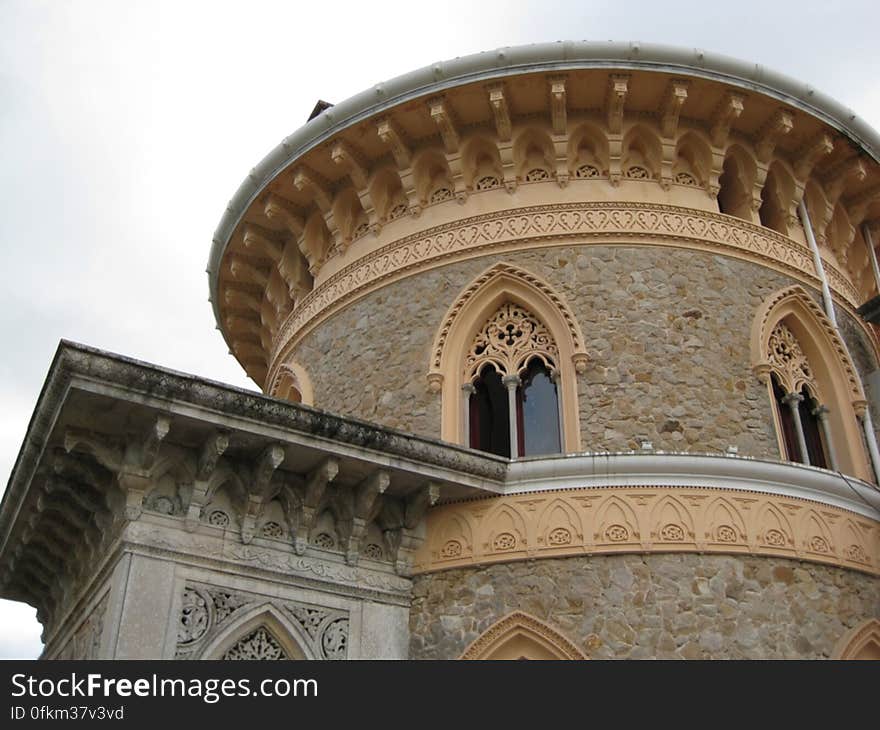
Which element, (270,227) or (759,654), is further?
(270,227)

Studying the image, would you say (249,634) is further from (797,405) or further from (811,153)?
(811,153)

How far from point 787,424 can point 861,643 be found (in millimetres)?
2106

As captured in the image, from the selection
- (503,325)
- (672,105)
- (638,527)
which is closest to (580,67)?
(672,105)

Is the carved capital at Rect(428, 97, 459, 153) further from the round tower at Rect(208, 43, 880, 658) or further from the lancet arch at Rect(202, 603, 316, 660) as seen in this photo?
the lancet arch at Rect(202, 603, 316, 660)

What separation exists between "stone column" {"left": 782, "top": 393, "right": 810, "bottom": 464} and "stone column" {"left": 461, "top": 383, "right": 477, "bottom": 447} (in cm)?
299

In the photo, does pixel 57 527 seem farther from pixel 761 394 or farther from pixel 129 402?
pixel 761 394

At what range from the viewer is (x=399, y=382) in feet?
30.1

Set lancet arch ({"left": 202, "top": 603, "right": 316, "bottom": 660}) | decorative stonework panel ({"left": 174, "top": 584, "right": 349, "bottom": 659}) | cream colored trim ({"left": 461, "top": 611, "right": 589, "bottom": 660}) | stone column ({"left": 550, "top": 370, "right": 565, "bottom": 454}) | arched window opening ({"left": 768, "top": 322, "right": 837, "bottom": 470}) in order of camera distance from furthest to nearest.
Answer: arched window opening ({"left": 768, "top": 322, "right": 837, "bottom": 470}) → stone column ({"left": 550, "top": 370, "right": 565, "bottom": 454}) → cream colored trim ({"left": 461, "top": 611, "right": 589, "bottom": 660}) → lancet arch ({"left": 202, "top": 603, "right": 316, "bottom": 660}) → decorative stonework panel ({"left": 174, "top": 584, "right": 349, "bottom": 659})

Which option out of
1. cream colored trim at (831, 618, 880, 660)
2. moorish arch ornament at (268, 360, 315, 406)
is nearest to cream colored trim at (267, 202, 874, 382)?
moorish arch ornament at (268, 360, 315, 406)

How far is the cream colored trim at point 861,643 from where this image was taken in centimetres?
770

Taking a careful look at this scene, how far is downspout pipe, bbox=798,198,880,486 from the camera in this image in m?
9.06
